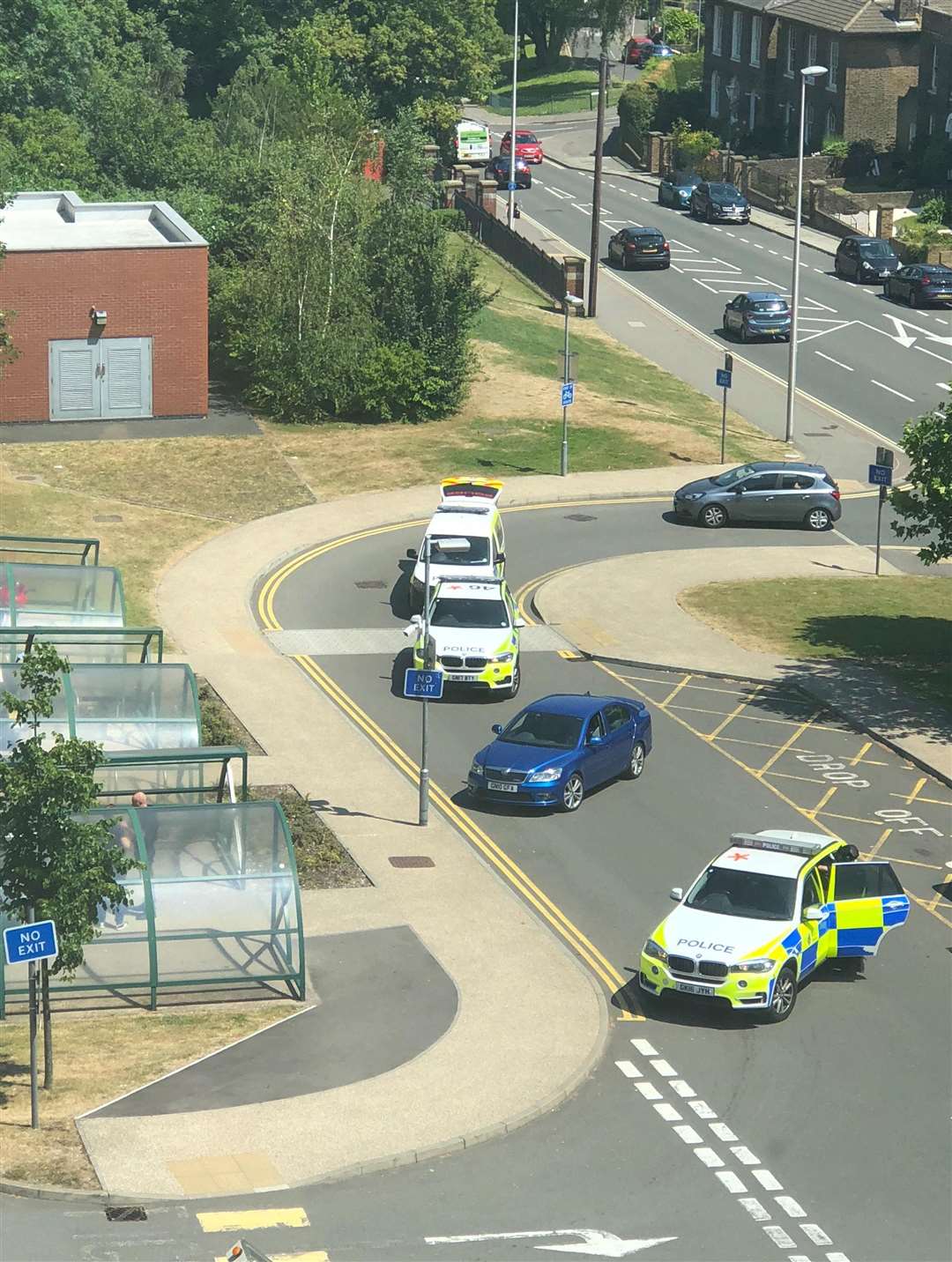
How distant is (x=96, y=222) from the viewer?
6053 centimetres

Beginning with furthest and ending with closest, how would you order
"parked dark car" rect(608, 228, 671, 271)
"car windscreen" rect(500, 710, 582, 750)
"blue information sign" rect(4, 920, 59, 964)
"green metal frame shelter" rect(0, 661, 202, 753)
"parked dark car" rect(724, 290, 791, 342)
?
"parked dark car" rect(608, 228, 671, 271) < "parked dark car" rect(724, 290, 791, 342) < "car windscreen" rect(500, 710, 582, 750) < "green metal frame shelter" rect(0, 661, 202, 753) < "blue information sign" rect(4, 920, 59, 964)

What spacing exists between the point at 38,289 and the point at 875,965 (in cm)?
3454

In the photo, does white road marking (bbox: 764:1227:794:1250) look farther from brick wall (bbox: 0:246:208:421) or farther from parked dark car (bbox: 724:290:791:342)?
parked dark car (bbox: 724:290:791:342)

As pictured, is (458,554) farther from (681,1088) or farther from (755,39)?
(755,39)

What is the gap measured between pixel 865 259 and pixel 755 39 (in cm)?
3010

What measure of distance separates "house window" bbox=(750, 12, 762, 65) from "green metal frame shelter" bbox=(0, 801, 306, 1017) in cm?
8323

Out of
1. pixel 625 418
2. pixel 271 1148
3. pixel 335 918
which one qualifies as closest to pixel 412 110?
pixel 625 418

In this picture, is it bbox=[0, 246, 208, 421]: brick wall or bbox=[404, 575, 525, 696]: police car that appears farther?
bbox=[0, 246, 208, 421]: brick wall

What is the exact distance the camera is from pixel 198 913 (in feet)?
79.6

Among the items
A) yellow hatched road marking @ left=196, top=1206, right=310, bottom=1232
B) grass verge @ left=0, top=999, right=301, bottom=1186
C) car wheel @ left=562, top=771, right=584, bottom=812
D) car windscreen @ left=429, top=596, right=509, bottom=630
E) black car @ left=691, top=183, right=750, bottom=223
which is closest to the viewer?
yellow hatched road marking @ left=196, top=1206, right=310, bottom=1232

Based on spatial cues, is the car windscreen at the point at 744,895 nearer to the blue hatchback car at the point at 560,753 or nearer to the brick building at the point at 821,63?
the blue hatchback car at the point at 560,753

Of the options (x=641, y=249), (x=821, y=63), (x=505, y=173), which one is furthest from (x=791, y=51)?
(x=641, y=249)

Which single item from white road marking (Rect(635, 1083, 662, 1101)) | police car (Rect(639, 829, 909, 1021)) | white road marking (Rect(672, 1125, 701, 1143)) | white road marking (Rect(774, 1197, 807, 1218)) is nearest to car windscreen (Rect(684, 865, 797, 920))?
police car (Rect(639, 829, 909, 1021))

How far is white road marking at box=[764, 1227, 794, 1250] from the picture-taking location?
18.3 metres
